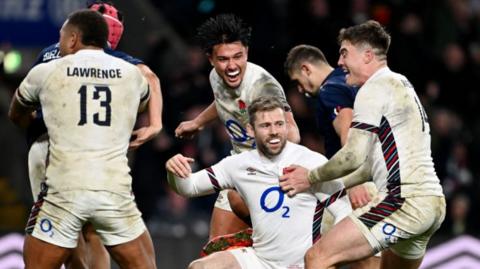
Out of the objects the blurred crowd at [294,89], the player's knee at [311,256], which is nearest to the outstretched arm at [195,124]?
the player's knee at [311,256]

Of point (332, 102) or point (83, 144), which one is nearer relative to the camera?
point (83, 144)

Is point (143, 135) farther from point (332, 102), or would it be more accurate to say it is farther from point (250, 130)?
point (332, 102)

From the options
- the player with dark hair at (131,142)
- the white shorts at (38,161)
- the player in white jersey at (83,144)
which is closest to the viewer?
the player in white jersey at (83,144)

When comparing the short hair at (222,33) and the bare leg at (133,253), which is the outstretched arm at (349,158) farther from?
the short hair at (222,33)

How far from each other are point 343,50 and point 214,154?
5.70m

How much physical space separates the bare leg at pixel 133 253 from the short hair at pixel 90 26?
4.00 ft

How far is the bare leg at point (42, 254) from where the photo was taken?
8.16m

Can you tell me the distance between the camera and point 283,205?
27.5 feet

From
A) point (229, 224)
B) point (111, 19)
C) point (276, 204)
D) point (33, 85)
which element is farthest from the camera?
point (229, 224)

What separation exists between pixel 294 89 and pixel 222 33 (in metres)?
5.10

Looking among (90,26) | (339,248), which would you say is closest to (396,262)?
(339,248)

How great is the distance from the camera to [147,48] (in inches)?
574

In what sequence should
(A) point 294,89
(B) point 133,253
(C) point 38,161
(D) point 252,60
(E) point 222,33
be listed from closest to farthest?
Result: (B) point 133,253 < (C) point 38,161 < (E) point 222,33 < (D) point 252,60 < (A) point 294,89

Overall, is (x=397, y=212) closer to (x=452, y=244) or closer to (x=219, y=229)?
(x=219, y=229)
